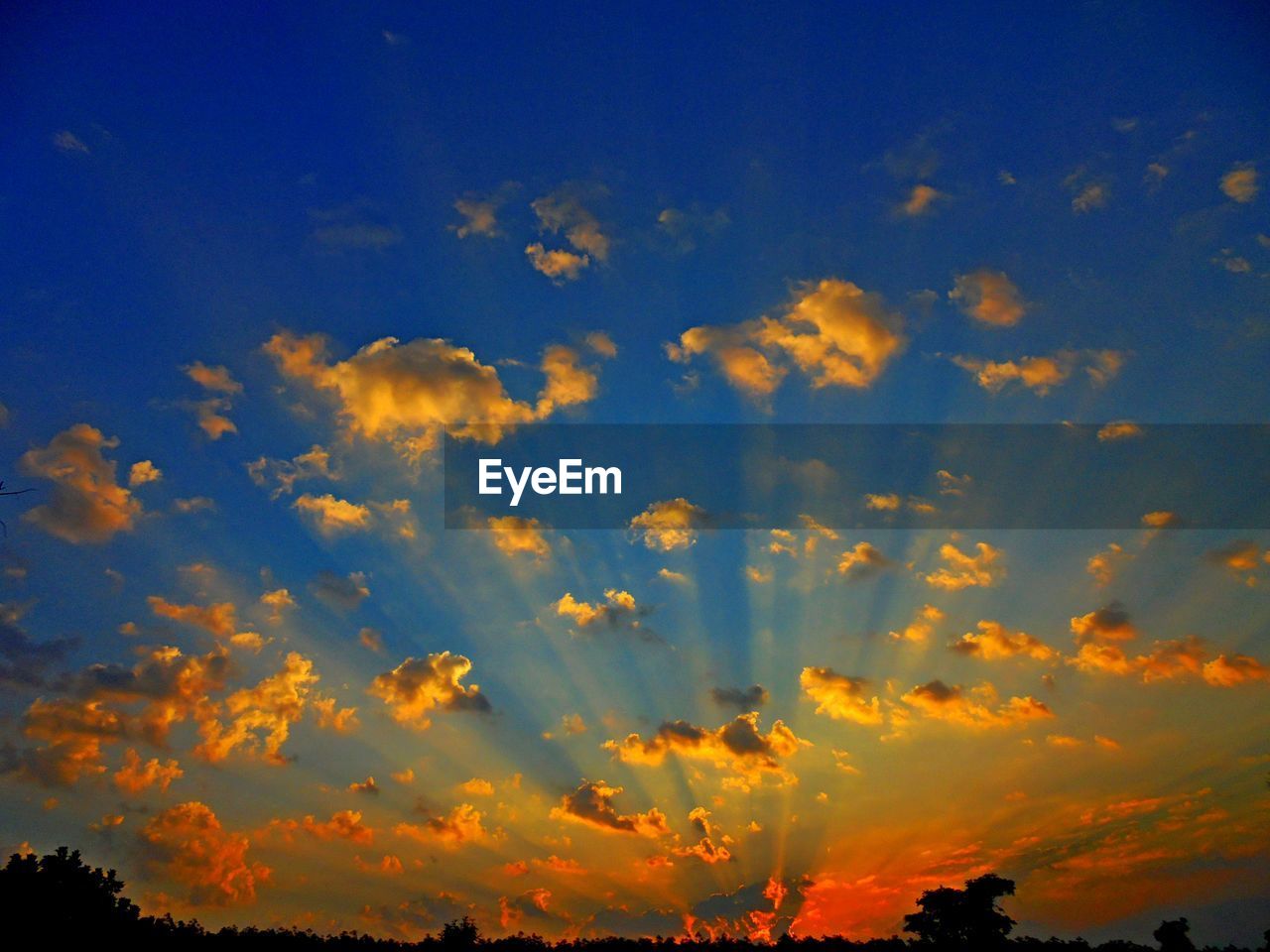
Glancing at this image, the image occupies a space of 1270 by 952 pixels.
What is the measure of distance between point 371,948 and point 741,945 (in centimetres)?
3938

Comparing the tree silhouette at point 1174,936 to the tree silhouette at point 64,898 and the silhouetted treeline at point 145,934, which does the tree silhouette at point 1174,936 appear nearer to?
the silhouetted treeline at point 145,934

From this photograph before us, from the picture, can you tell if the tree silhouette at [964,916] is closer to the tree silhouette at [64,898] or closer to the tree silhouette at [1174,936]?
the tree silhouette at [1174,936]

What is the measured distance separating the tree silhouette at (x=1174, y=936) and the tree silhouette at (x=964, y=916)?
52.0 ft

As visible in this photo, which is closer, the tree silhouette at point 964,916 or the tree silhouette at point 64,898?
the tree silhouette at point 64,898

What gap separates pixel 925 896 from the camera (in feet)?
358

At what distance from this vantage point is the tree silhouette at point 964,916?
10119 cm

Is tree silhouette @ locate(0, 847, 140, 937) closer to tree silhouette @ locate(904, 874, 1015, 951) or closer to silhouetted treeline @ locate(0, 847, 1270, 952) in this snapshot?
silhouetted treeline @ locate(0, 847, 1270, 952)

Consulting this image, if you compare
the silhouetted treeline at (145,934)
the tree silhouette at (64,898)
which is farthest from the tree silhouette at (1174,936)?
the tree silhouette at (64,898)

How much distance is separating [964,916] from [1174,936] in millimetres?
22341

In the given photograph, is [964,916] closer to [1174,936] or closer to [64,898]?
[1174,936]

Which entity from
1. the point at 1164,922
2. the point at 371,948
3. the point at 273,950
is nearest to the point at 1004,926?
the point at 1164,922

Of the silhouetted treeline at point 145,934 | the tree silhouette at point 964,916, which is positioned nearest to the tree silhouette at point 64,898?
the silhouetted treeline at point 145,934

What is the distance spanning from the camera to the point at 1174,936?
9419 cm

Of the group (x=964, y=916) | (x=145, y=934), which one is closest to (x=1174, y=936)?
(x=964, y=916)
